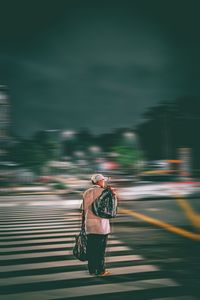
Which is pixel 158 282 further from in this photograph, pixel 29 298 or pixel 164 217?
pixel 164 217

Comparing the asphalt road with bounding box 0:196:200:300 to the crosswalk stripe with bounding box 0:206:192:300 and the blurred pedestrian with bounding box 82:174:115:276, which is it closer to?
the crosswalk stripe with bounding box 0:206:192:300

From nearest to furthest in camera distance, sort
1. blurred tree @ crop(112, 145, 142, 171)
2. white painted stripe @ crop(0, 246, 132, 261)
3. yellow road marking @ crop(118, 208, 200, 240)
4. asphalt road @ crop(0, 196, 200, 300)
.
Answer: asphalt road @ crop(0, 196, 200, 300)
white painted stripe @ crop(0, 246, 132, 261)
yellow road marking @ crop(118, 208, 200, 240)
blurred tree @ crop(112, 145, 142, 171)

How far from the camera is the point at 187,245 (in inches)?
352

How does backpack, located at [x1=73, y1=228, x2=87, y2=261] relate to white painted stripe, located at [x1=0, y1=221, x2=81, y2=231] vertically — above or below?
below

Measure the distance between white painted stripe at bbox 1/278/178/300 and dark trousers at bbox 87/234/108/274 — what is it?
41 cm

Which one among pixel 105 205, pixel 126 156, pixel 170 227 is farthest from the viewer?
pixel 126 156

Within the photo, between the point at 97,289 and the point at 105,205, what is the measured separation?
43.4 inches

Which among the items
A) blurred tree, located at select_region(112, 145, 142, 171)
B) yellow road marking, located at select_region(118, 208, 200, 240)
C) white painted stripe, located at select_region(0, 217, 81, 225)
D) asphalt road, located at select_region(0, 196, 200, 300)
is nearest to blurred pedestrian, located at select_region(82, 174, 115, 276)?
asphalt road, located at select_region(0, 196, 200, 300)

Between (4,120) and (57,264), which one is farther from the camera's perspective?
(4,120)

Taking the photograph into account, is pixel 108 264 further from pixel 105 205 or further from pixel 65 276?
pixel 105 205

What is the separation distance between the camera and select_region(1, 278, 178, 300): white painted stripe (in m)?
5.12

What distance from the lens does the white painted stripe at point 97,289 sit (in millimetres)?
5121

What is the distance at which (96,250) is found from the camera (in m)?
5.95

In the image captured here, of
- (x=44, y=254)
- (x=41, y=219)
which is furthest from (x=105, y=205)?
(x=41, y=219)
